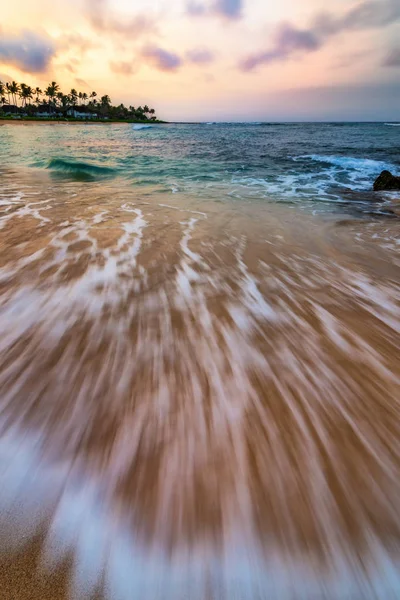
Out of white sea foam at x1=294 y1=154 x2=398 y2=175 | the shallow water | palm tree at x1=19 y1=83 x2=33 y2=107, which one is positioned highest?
palm tree at x1=19 y1=83 x2=33 y2=107

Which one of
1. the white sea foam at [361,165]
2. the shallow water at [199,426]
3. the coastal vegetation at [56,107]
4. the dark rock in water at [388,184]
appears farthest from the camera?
the coastal vegetation at [56,107]

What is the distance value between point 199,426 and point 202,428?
2 centimetres

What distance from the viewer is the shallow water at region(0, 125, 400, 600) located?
118 cm

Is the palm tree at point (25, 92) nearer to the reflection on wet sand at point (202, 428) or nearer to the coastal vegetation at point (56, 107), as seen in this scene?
the coastal vegetation at point (56, 107)

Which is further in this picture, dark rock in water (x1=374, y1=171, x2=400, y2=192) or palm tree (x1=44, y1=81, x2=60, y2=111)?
palm tree (x1=44, y1=81, x2=60, y2=111)

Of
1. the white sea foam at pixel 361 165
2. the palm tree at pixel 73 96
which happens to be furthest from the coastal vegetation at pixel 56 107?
the white sea foam at pixel 361 165

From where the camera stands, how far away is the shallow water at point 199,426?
1.18 meters

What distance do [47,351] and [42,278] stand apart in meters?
1.45

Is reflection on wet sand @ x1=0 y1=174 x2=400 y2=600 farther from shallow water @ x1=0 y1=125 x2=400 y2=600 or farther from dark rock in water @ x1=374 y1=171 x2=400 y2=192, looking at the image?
dark rock in water @ x1=374 y1=171 x2=400 y2=192

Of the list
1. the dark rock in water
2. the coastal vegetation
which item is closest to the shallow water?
the dark rock in water

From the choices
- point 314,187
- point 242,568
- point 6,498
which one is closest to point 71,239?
point 6,498

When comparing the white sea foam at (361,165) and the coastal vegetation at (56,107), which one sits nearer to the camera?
the white sea foam at (361,165)

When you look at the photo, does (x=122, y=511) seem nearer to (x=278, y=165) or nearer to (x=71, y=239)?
(x=71, y=239)

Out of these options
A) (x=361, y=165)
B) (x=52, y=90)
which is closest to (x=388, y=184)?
(x=361, y=165)
